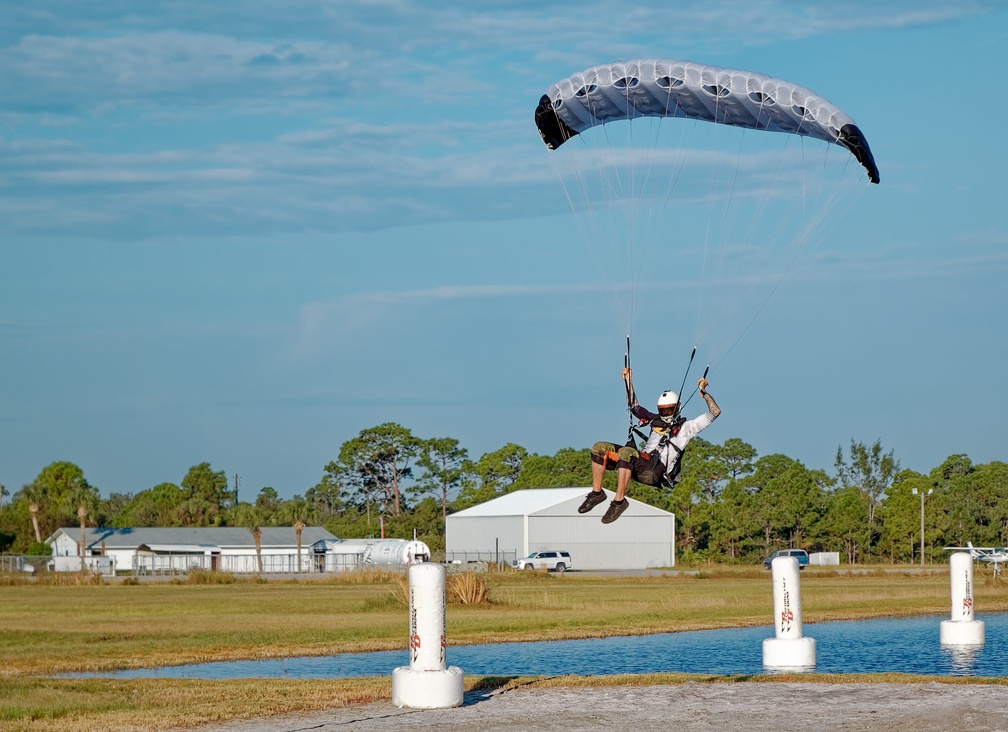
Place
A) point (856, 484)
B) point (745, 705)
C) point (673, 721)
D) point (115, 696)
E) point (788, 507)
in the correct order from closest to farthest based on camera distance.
→ point (673, 721)
point (745, 705)
point (115, 696)
point (788, 507)
point (856, 484)

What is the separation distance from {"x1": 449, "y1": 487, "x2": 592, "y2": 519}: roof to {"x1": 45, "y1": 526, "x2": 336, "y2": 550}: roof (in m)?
15.6

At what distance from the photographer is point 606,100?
2216cm

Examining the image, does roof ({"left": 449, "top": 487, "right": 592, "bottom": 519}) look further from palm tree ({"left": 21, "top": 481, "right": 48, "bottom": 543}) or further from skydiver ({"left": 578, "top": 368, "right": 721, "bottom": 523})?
skydiver ({"left": 578, "top": 368, "right": 721, "bottom": 523})

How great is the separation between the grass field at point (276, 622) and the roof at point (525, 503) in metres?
24.7

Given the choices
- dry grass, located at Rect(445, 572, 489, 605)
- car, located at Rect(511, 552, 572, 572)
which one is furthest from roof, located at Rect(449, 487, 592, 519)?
dry grass, located at Rect(445, 572, 489, 605)

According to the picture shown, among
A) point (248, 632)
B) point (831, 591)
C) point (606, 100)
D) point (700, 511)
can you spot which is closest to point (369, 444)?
point (700, 511)

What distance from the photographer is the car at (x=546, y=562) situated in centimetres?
8406

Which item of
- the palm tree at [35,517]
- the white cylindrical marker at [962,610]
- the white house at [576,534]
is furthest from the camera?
the palm tree at [35,517]

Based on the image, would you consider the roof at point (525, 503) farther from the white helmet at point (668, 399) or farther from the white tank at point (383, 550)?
the white helmet at point (668, 399)

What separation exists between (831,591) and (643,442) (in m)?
35.8

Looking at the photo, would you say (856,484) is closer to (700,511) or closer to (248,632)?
(700,511)

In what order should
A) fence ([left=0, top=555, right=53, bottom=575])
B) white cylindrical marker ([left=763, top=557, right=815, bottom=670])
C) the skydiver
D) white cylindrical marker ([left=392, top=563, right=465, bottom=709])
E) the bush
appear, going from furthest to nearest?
the bush
fence ([left=0, top=555, right=53, bottom=575])
white cylindrical marker ([left=763, top=557, right=815, bottom=670])
white cylindrical marker ([left=392, top=563, right=465, bottom=709])
the skydiver

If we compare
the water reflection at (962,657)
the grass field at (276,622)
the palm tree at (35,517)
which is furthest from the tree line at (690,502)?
the water reflection at (962,657)

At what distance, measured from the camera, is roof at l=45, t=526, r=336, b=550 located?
103812mm
